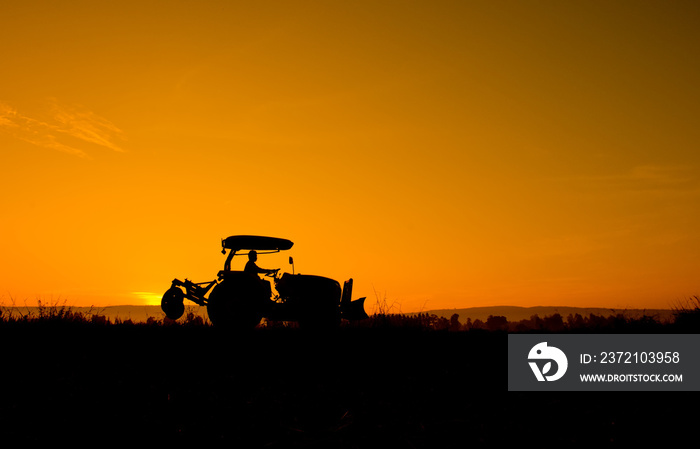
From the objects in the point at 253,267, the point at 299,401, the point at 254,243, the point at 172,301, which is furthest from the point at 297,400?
the point at 172,301

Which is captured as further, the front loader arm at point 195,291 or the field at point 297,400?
the front loader arm at point 195,291

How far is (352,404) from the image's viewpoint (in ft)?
20.1

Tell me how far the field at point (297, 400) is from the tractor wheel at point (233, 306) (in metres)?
4.64

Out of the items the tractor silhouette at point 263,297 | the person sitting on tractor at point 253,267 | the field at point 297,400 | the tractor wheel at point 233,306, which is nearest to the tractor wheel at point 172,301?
the tractor silhouette at point 263,297

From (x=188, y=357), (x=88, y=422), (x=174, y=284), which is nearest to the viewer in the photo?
(x=88, y=422)

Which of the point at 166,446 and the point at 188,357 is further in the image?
the point at 188,357

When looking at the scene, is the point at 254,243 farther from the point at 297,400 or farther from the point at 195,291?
the point at 297,400

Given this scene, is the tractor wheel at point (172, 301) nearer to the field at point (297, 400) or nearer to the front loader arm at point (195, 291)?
the front loader arm at point (195, 291)

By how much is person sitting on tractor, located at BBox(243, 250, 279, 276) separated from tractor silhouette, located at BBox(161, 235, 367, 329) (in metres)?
0.09

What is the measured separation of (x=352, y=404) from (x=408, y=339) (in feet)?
14.0

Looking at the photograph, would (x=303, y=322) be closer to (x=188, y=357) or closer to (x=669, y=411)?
(x=188, y=357)

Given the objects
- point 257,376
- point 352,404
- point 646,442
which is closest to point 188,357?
point 257,376

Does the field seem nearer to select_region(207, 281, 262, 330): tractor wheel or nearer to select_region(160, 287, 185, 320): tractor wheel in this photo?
select_region(207, 281, 262, 330): tractor wheel

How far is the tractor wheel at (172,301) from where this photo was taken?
51.5 ft
